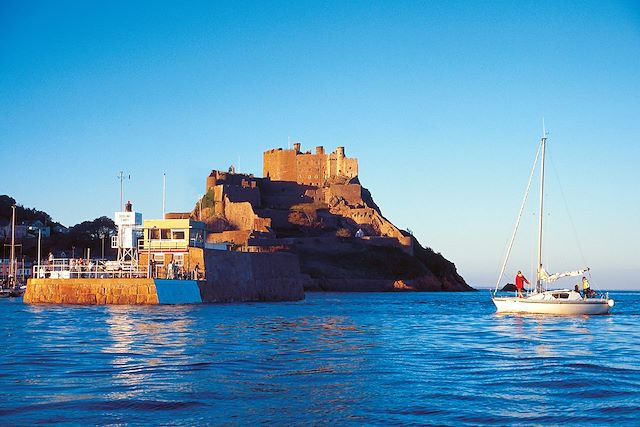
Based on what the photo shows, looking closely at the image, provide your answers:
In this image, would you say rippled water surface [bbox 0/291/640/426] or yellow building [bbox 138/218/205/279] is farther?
yellow building [bbox 138/218/205/279]

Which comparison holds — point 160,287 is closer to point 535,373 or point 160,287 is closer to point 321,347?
point 321,347

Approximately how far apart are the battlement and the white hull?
99866mm

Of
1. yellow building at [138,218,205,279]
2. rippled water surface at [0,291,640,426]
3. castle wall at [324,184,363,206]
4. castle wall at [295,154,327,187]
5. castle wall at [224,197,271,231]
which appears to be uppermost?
castle wall at [295,154,327,187]

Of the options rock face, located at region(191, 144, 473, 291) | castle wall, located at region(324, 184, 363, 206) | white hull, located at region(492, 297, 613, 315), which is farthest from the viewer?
castle wall, located at region(324, 184, 363, 206)

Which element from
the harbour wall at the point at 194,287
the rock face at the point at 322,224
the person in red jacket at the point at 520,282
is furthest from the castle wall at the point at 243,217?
the person in red jacket at the point at 520,282

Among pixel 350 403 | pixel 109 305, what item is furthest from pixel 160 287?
pixel 350 403

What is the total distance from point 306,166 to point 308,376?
425 feet

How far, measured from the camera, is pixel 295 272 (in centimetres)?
7038

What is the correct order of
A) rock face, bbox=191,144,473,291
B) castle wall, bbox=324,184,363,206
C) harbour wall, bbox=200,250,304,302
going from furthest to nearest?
castle wall, bbox=324,184,363,206 < rock face, bbox=191,144,473,291 < harbour wall, bbox=200,250,304,302

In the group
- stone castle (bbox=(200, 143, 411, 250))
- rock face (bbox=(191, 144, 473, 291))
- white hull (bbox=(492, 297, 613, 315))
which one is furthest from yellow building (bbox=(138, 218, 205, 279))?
stone castle (bbox=(200, 143, 411, 250))

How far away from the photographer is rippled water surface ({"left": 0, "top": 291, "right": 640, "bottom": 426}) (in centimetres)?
1412

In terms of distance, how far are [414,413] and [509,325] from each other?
25.7 m

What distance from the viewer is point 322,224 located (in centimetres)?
13525

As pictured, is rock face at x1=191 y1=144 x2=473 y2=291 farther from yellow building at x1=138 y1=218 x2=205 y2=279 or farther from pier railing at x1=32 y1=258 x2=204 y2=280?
pier railing at x1=32 y1=258 x2=204 y2=280
